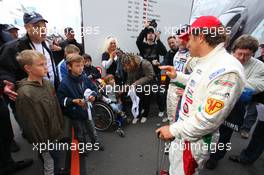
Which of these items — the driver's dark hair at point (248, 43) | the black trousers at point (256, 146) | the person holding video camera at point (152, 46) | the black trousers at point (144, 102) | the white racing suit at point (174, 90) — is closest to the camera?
the driver's dark hair at point (248, 43)

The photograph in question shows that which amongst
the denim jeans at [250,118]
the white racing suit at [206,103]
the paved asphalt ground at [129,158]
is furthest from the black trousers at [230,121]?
the denim jeans at [250,118]

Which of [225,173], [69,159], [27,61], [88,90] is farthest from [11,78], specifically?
[225,173]

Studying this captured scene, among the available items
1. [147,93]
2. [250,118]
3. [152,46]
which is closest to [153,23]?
[152,46]

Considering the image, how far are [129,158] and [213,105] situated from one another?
1847 millimetres

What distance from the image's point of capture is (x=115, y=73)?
12.5 feet

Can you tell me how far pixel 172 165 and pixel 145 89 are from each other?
2.06m

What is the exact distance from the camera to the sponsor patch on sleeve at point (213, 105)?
118 centimetres

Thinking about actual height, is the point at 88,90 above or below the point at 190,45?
below

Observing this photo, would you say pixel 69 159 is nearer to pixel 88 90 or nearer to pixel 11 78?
pixel 88 90

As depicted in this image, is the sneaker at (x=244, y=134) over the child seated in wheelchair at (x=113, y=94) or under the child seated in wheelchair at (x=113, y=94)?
under

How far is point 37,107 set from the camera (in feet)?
5.94

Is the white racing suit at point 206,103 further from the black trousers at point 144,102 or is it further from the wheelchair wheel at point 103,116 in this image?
the black trousers at point 144,102

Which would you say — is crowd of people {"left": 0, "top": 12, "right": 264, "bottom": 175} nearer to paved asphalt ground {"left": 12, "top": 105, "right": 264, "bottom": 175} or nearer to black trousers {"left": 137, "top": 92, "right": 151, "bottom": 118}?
black trousers {"left": 137, "top": 92, "right": 151, "bottom": 118}

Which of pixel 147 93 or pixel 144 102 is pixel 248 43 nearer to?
pixel 147 93
